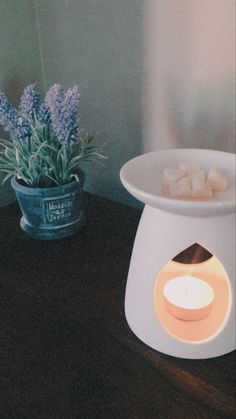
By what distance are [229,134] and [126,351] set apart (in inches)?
15.2

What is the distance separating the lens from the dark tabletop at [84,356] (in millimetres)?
467

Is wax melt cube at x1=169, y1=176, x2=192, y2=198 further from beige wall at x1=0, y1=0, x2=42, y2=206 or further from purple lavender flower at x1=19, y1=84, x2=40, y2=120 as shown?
beige wall at x1=0, y1=0, x2=42, y2=206

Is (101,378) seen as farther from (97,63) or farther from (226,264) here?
(97,63)

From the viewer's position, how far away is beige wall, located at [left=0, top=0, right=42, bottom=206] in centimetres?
84

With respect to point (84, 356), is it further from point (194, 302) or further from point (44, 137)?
point (44, 137)

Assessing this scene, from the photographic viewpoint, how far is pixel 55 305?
622 mm

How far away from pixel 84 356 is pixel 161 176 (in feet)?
0.83

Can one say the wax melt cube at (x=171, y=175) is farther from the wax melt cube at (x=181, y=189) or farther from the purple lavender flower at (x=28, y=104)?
the purple lavender flower at (x=28, y=104)

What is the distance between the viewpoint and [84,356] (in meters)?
0.53

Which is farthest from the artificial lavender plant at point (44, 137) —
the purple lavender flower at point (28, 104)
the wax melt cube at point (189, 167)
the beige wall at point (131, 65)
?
the wax melt cube at point (189, 167)

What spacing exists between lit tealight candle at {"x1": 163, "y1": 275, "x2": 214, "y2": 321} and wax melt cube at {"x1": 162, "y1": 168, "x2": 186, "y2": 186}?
16 cm

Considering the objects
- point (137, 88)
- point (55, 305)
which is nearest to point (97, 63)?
point (137, 88)

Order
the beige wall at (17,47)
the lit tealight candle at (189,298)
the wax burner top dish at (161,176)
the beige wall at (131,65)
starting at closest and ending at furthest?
1. the wax burner top dish at (161,176)
2. the lit tealight candle at (189,298)
3. the beige wall at (131,65)
4. the beige wall at (17,47)

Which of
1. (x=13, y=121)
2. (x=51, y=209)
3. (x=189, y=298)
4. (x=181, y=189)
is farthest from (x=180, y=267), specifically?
(x=13, y=121)
